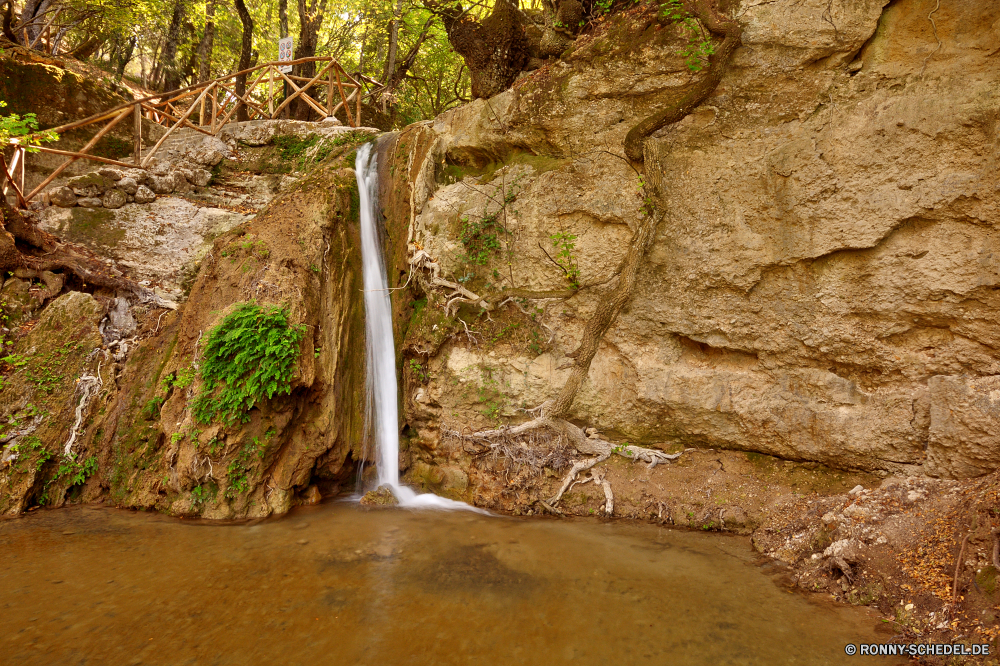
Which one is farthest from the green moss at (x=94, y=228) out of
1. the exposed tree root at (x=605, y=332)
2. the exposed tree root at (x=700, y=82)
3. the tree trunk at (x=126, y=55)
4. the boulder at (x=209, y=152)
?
the tree trunk at (x=126, y=55)

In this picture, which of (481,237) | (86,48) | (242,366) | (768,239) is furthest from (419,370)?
(86,48)

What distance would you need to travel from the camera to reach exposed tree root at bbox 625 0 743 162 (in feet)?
19.2

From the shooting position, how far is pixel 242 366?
249 inches

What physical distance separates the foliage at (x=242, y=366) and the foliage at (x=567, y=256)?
130 inches

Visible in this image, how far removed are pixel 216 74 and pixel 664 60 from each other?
690 inches

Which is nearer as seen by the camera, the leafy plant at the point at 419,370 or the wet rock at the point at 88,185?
the leafy plant at the point at 419,370

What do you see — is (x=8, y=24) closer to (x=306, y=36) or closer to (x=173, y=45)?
(x=173, y=45)

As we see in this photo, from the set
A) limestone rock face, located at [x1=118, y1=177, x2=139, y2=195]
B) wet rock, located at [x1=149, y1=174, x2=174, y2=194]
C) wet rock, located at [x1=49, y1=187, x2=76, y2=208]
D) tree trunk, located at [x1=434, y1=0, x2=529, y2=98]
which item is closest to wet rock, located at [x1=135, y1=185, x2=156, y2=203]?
limestone rock face, located at [x1=118, y1=177, x2=139, y2=195]

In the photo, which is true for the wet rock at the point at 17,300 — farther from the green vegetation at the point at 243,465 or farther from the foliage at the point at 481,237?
the foliage at the point at 481,237

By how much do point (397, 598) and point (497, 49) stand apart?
24.0 ft

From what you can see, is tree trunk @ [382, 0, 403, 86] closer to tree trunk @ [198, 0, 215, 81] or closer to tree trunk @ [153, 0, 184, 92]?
tree trunk @ [198, 0, 215, 81]

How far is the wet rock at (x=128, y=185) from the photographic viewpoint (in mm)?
9384

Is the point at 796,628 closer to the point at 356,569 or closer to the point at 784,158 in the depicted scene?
the point at 356,569

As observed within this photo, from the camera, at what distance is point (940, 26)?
506cm
